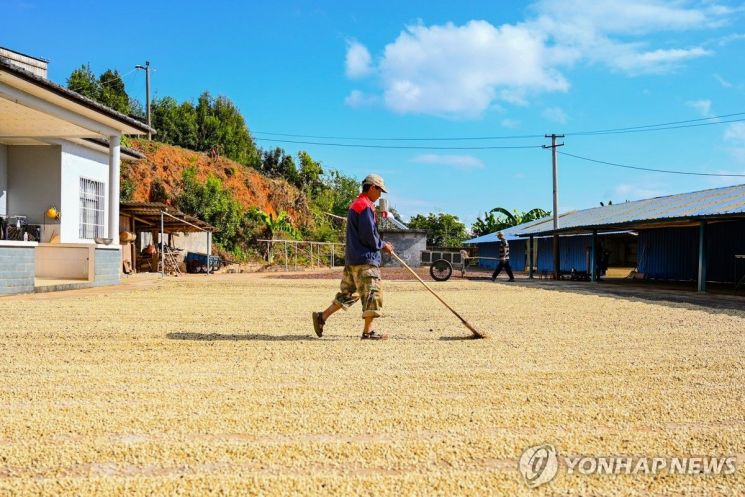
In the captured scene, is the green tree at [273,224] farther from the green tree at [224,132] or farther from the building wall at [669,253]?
the building wall at [669,253]

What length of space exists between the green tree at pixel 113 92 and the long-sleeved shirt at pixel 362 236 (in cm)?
3000

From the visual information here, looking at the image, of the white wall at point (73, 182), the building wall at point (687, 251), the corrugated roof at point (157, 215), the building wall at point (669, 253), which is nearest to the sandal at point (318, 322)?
the white wall at point (73, 182)

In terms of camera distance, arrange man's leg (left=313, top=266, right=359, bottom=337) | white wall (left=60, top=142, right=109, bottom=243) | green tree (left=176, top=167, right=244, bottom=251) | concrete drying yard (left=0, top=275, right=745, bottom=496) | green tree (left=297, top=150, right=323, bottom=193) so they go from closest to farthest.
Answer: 1. concrete drying yard (left=0, top=275, right=745, bottom=496)
2. man's leg (left=313, top=266, right=359, bottom=337)
3. white wall (left=60, top=142, right=109, bottom=243)
4. green tree (left=176, top=167, right=244, bottom=251)
5. green tree (left=297, top=150, right=323, bottom=193)

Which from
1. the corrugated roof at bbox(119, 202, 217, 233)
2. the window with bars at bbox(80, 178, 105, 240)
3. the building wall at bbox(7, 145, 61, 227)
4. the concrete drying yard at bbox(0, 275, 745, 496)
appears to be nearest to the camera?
the concrete drying yard at bbox(0, 275, 745, 496)

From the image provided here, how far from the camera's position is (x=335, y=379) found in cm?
385

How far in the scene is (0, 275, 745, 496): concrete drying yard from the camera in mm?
2271

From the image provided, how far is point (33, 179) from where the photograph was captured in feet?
43.8

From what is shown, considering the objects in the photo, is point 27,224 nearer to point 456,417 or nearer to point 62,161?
point 62,161

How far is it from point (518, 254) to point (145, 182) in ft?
70.1

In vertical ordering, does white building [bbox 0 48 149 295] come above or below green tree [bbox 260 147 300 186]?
below

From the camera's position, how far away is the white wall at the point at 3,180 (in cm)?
1332

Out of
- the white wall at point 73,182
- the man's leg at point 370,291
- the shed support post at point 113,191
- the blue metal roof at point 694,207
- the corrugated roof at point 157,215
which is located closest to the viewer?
the man's leg at point 370,291

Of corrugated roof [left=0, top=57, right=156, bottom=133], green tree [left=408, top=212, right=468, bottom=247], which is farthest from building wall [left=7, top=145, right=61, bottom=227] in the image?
green tree [left=408, top=212, right=468, bottom=247]

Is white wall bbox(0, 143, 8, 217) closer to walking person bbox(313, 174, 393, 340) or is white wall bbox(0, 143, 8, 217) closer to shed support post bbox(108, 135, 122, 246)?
shed support post bbox(108, 135, 122, 246)
